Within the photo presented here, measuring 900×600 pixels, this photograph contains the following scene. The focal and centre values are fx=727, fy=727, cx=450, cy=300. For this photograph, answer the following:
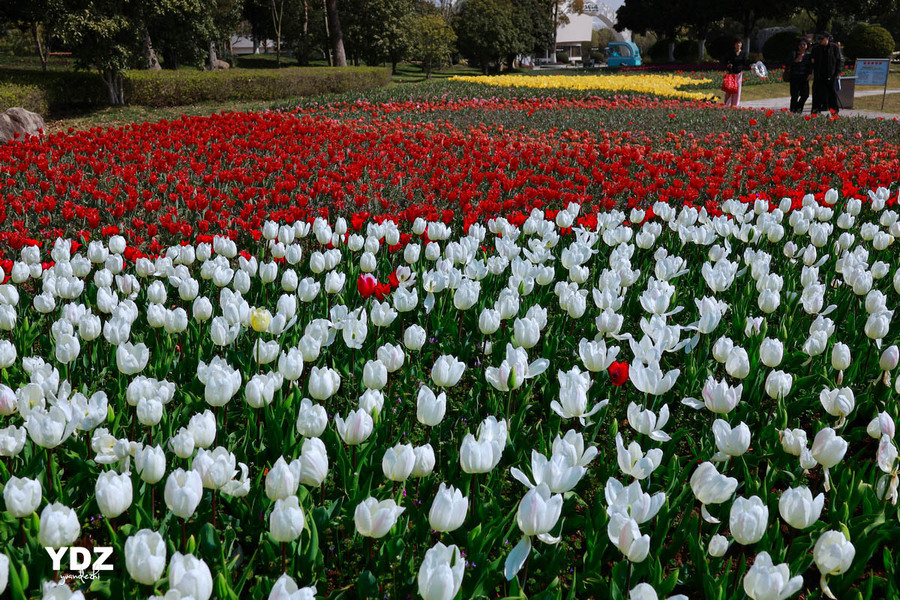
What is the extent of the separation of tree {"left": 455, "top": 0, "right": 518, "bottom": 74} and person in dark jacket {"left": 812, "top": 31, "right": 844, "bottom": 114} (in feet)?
92.8

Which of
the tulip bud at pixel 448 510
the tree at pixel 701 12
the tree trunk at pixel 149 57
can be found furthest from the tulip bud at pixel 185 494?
the tree at pixel 701 12

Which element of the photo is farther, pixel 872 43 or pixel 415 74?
pixel 415 74

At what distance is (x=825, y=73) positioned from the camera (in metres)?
15.1

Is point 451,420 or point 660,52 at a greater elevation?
point 660,52

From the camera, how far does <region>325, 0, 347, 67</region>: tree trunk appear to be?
28.0 metres

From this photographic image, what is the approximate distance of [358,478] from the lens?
7.85ft

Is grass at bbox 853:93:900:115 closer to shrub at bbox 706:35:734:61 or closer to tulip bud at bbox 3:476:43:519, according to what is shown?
tulip bud at bbox 3:476:43:519

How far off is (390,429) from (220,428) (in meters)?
0.64

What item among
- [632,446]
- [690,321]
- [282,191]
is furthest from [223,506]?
[282,191]

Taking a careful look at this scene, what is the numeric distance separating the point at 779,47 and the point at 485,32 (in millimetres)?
17718

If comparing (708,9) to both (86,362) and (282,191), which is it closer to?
(282,191)

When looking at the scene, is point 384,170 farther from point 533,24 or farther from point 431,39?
point 533,24

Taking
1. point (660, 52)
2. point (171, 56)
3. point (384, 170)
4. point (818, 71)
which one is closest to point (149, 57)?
point (171, 56)

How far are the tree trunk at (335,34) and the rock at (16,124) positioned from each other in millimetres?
17679
